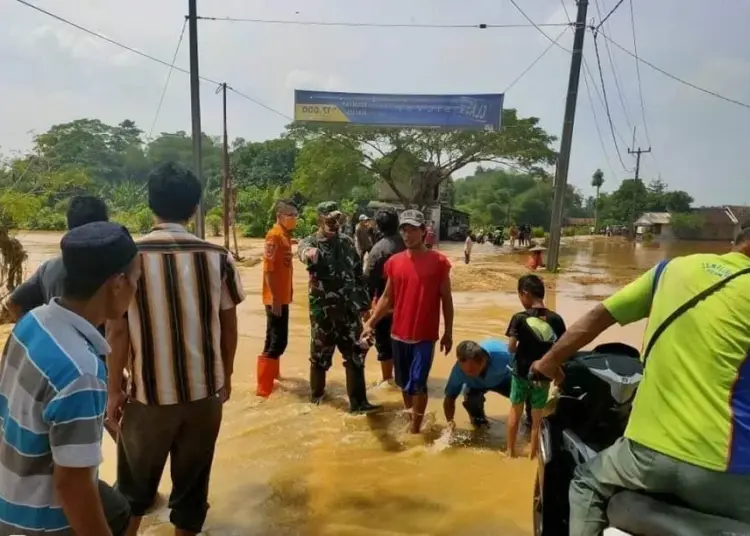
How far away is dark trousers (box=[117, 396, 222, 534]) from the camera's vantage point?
2588 millimetres

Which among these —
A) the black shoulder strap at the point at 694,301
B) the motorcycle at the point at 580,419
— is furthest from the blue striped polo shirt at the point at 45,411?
the motorcycle at the point at 580,419

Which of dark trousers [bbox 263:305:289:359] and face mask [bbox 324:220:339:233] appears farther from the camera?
dark trousers [bbox 263:305:289:359]

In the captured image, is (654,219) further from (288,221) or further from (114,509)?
(114,509)

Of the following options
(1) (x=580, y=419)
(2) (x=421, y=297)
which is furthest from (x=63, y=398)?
(2) (x=421, y=297)

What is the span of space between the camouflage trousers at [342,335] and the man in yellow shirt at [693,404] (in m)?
3.29

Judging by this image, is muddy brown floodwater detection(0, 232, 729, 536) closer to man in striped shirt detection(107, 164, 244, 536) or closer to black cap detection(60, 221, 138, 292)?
man in striped shirt detection(107, 164, 244, 536)

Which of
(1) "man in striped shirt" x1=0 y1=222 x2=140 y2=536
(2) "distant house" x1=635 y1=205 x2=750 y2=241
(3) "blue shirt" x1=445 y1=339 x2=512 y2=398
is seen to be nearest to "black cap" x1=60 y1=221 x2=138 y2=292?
(1) "man in striped shirt" x1=0 y1=222 x2=140 y2=536

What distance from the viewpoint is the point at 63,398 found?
1.45 meters

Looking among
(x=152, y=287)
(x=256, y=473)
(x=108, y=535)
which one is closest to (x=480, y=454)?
(x=256, y=473)

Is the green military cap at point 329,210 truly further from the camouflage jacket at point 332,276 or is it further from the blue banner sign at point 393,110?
the blue banner sign at point 393,110

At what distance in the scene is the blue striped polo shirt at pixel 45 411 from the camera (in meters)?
1.46

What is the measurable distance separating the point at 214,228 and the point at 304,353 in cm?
2892

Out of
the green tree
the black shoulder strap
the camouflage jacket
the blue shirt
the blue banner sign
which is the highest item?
the blue banner sign

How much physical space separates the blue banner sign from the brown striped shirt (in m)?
21.6
